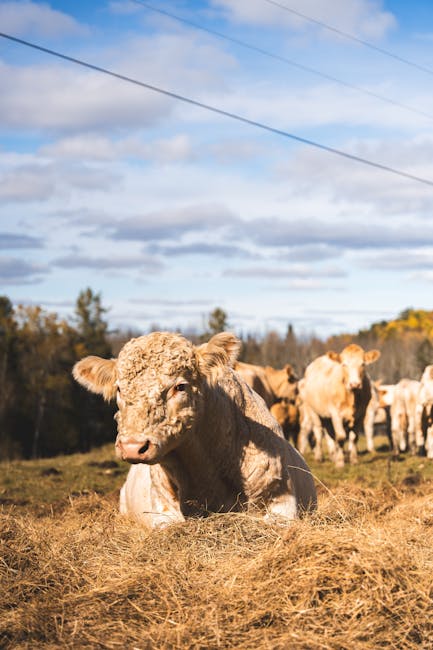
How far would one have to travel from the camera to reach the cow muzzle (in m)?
5.28

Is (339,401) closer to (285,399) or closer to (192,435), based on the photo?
(285,399)

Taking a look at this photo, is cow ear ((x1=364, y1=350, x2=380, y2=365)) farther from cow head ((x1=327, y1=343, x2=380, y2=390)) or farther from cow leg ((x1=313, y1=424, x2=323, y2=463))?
cow leg ((x1=313, y1=424, x2=323, y2=463))

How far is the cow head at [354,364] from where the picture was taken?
1852 cm

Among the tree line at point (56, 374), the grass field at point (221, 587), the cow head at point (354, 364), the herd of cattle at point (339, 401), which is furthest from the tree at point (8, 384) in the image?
the grass field at point (221, 587)

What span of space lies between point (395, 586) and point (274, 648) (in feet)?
2.74

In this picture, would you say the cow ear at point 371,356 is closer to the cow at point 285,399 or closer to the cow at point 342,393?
the cow at point 342,393

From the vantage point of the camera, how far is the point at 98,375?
6.29m

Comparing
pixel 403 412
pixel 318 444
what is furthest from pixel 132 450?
pixel 403 412

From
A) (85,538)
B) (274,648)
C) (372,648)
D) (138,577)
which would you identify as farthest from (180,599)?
(85,538)

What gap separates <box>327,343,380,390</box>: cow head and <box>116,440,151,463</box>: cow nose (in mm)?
13550

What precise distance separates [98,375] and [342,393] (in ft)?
43.8

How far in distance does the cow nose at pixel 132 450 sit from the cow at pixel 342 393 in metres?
13.1

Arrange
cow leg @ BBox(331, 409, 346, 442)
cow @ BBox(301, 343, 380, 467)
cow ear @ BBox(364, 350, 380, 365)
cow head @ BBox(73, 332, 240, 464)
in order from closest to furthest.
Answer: cow head @ BBox(73, 332, 240, 464) < cow leg @ BBox(331, 409, 346, 442) < cow @ BBox(301, 343, 380, 467) < cow ear @ BBox(364, 350, 380, 365)

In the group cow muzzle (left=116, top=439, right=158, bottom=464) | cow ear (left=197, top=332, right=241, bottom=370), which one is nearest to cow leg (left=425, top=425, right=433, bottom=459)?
cow ear (left=197, top=332, right=241, bottom=370)
